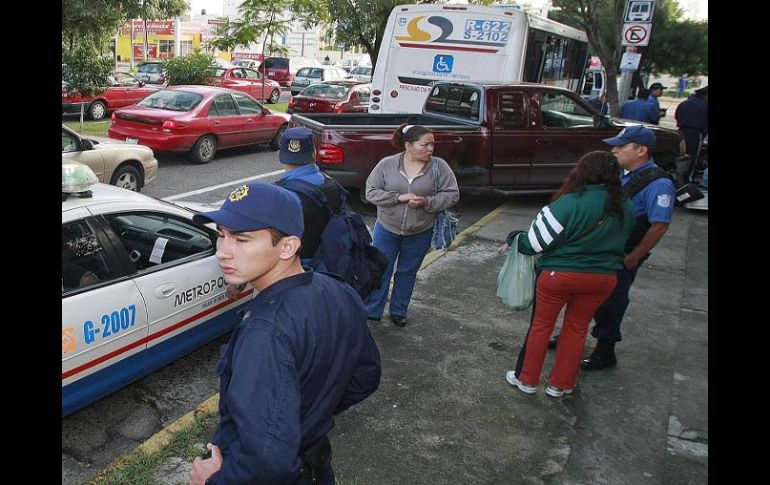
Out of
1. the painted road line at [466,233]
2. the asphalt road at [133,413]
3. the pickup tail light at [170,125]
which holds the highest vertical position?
the pickup tail light at [170,125]

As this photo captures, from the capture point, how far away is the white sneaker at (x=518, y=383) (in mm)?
4145

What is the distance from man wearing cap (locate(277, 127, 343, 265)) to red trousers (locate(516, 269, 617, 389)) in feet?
4.53

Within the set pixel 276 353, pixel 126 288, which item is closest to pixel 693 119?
pixel 126 288

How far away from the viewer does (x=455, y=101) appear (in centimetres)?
937

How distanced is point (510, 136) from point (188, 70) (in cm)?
1457

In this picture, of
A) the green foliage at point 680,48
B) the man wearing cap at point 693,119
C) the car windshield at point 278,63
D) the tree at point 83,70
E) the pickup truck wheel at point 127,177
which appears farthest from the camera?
the car windshield at point 278,63

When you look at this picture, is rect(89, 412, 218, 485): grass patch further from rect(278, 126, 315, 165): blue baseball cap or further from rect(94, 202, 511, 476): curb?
rect(278, 126, 315, 165): blue baseball cap

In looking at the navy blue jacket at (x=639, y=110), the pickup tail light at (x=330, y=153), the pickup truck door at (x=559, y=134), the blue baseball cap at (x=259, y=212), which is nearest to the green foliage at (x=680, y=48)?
the navy blue jacket at (x=639, y=110)

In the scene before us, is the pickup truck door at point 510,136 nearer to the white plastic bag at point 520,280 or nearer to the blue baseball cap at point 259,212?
the white plastic bag at point 520,280

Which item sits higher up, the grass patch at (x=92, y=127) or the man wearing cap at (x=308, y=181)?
the man wearing cap at (x=308, y=181)

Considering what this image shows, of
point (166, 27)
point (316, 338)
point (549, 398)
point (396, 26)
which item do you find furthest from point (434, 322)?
point (166, 27)

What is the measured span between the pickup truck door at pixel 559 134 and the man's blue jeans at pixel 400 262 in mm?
4749

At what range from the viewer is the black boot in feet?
15.1
